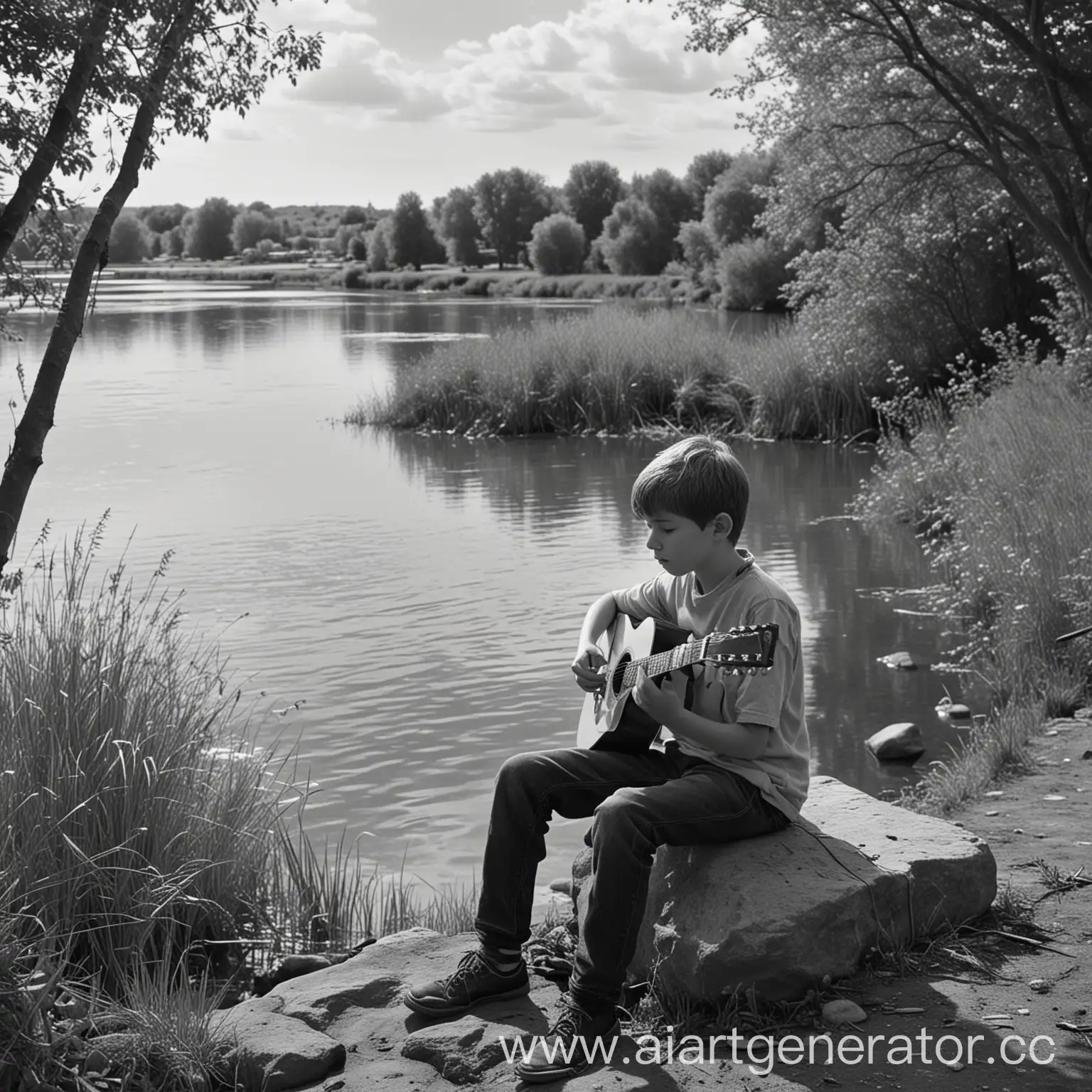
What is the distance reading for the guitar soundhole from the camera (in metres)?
3.81

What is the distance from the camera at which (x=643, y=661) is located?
3680 mm

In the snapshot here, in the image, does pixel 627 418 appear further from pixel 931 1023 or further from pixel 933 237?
pixel 931 1023

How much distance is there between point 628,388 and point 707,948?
19.8 metres

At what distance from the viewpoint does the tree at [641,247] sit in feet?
281

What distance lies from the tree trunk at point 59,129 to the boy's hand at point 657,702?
1.95m

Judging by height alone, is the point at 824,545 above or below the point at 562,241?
below

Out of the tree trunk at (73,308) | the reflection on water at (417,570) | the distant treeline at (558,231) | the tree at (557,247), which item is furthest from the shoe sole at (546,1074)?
the tree at (557,247)

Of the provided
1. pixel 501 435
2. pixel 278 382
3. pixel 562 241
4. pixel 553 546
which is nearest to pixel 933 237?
pixel 501 435

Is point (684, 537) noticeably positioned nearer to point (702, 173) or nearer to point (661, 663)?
point (661, 663)

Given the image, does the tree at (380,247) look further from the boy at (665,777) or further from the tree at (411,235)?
the boy at (665,777)

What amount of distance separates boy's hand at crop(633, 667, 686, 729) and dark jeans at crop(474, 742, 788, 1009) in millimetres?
203

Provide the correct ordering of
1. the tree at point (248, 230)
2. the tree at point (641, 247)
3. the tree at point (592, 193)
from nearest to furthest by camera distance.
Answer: the tree at point (641, 247)
the tree at point (592, 193)
the tree at point (248, 230)

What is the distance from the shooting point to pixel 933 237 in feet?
71.6

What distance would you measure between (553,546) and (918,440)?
3.86m
